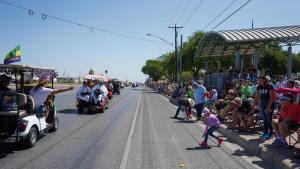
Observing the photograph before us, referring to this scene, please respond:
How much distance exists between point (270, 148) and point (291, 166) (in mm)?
1720

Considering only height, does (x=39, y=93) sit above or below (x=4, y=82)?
below

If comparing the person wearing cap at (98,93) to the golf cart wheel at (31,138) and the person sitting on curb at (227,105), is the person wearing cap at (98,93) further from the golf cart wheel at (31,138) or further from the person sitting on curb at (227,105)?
the golf cart wheel at (31,138)

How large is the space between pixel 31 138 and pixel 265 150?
18.9 ft

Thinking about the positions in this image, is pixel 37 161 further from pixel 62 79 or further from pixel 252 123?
pixel 62 79

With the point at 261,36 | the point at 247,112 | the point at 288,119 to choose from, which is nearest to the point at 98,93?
the point at 247,112

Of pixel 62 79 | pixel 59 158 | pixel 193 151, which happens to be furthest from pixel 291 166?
pixel 62 79

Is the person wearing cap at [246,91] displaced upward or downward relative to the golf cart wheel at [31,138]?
upward

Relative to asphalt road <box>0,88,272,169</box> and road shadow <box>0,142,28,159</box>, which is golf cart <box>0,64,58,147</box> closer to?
road shadow <box>0,142,28,159</box>

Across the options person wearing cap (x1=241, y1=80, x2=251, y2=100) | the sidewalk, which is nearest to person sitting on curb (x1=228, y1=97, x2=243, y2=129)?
the sidewalk

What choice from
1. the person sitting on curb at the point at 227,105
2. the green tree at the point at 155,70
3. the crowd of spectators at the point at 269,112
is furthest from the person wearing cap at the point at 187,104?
the green tree at the point at 155,70

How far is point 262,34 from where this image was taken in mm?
29031

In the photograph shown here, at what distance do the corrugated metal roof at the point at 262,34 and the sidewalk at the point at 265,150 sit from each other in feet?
55.9

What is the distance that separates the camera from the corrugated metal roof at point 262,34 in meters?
28.0

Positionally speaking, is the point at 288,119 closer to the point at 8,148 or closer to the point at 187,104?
the point at 8,148
